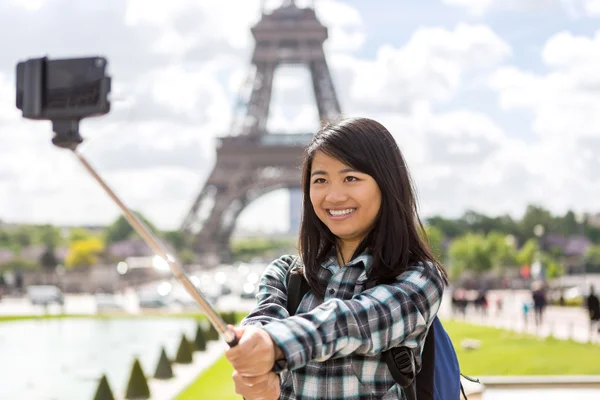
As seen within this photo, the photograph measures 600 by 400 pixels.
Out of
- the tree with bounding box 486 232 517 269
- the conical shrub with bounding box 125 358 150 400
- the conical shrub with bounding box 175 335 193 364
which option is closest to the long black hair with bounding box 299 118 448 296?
the conical shrub with bounding box 125 358 150 400

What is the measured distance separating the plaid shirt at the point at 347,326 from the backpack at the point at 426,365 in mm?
27

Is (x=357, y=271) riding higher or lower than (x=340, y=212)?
lower

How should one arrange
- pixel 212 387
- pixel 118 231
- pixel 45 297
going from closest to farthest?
pixel 212 387 < pixel 45 297 < pixel 118 231

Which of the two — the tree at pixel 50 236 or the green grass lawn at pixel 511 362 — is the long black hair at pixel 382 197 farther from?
the tree at pixel 50 236

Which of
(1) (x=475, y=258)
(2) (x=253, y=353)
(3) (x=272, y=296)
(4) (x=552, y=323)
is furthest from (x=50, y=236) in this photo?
(2) (x=253, y=353)

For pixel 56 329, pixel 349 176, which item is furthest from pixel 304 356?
pixel 56 329

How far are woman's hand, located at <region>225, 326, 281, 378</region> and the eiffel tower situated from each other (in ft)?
157

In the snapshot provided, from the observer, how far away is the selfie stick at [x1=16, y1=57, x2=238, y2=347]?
5.68ft

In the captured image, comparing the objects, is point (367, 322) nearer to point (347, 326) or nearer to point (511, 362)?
point (347, 326)

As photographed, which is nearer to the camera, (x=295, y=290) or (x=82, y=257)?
(x=295, y=290)

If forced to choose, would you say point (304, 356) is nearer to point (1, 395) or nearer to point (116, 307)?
point (1, 395)

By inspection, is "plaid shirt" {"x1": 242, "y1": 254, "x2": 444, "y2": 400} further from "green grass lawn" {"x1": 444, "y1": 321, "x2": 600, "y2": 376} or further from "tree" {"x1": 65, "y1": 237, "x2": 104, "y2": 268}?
"tree" {"x1": 65, "y1": 237, "x2": 104, "y2": 268}

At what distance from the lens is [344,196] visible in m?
2.23

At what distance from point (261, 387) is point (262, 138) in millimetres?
49920
